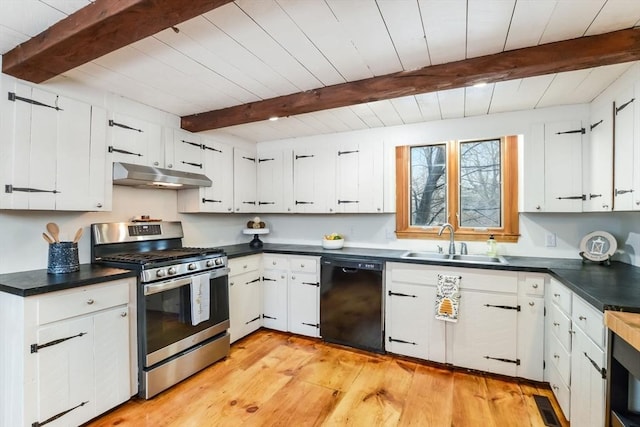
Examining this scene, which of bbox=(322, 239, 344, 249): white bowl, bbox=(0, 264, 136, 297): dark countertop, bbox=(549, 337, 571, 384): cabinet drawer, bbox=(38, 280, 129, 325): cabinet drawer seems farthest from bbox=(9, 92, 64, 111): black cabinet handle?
bbox=(549, 337, 571, 384): cabinet drawer

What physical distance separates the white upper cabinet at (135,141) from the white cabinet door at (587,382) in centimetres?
327

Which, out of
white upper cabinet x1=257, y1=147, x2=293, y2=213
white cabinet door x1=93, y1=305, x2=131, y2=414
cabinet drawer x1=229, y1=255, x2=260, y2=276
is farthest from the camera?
white upper cabinet x1=257, y1=147, x2=293, y2=213

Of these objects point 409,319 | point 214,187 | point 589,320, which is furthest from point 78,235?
point 589,320

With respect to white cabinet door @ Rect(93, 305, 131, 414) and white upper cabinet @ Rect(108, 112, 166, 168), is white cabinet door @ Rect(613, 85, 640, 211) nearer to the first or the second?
white cabinet door @ Rect(93, 305, 131, 414)

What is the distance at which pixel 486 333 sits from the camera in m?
2.48

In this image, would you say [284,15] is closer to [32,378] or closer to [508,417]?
[32,378]

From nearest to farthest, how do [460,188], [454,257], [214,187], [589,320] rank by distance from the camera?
1. [589,320]
2. [454,257]
3. [460,188]
4. [214,187]

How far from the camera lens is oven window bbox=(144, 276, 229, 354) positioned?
2191 millimetres

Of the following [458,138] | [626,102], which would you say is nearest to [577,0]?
[626,102]

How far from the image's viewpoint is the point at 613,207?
7.02 ft

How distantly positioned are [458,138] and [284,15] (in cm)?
225

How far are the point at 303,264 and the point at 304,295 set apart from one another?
326 millimetres

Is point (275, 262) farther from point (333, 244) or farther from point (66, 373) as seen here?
point (66, 373)

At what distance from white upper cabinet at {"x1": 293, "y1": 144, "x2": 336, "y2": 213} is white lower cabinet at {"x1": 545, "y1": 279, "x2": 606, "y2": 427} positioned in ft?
7.13
